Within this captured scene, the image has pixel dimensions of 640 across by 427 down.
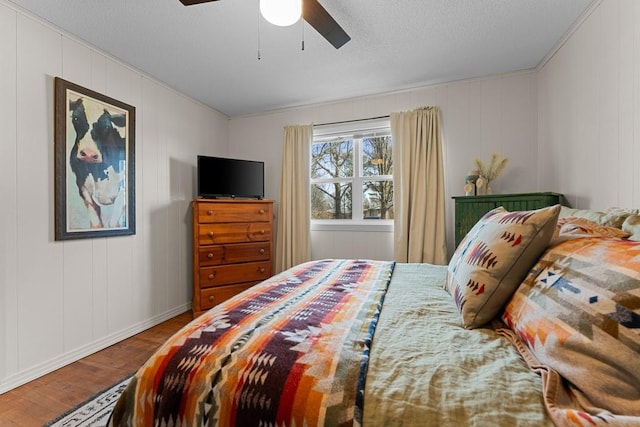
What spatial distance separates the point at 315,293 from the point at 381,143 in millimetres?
2570

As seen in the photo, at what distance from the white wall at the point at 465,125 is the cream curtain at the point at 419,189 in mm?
132

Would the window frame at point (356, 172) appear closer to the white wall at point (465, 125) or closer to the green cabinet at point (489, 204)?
the white wall at point (465, 125)

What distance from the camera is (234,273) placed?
3.05 metres

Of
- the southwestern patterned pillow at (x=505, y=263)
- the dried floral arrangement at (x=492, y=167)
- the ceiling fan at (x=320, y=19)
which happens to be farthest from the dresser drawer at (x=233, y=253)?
the southwestern patterned pillow at (x=505, y=263)

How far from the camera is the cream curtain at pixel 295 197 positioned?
3490 mm

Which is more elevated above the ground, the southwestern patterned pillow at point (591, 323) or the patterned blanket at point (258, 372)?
the southwestern patterned pillow at point (591, 323)

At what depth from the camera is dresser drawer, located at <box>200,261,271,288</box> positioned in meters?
2.89

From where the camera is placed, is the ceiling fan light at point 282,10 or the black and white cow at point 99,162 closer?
the ceiling fan light at point 282,10

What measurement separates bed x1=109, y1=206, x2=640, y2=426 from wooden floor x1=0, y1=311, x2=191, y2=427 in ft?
4.64

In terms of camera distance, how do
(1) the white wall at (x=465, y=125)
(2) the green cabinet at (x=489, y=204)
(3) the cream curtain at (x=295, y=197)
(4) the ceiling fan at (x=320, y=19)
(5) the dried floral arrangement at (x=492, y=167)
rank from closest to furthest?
(4) the ceiling fan at (x=320, y=19) → (2) the green cabinet at (x=489, y=204) → (5) the dried floral arrangement at (x=492, y=167) → (1) the white wall at (x=465, y=125) → (3) the cream curtain at (x=295, y=197)

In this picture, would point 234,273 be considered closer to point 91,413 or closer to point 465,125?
point 91,413

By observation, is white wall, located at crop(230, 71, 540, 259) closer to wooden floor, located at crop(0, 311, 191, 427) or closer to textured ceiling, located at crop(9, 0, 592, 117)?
textured ceiling, located at crop(9, 0, 592, 117)

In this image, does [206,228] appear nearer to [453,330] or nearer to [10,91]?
[10,91]

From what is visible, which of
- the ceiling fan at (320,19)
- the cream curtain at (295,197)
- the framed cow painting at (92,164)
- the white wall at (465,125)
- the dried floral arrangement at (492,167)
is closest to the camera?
the ceiling fan at (320,19)
